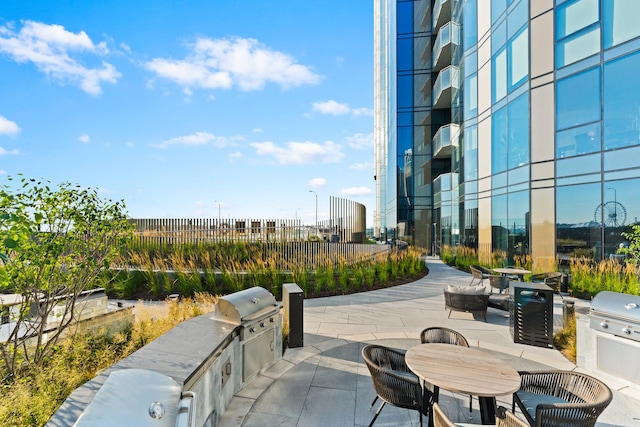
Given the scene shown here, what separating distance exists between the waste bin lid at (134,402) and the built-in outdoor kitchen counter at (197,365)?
55 mm

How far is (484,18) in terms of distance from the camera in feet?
51.9

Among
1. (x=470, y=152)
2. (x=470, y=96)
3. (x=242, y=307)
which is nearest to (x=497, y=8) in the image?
(x=470, y=96)

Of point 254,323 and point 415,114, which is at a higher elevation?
point 415,114

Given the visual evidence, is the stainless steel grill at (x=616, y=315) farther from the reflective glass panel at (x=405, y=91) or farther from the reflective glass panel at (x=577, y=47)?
the reflective glass panel at (x=405, y=91)

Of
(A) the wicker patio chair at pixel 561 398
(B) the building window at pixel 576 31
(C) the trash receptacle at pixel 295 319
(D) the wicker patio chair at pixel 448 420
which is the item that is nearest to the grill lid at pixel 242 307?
(C) the trash receptacle at pixel 295 319

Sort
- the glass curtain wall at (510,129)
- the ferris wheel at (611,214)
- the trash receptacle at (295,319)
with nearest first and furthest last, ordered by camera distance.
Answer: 1. the trash receptacle at (295,319)
2. the ferris wheel at (611,214)
3. the glass curtain wall at (510,129)

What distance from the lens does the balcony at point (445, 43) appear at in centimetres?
1939

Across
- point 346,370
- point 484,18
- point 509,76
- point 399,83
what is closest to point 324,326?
point 346,370

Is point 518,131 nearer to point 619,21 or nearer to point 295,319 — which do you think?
point 619,21

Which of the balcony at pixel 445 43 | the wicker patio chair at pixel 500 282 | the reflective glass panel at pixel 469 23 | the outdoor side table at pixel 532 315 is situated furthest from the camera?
the balcony at pixel 445 43

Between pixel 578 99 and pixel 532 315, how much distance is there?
9304 millimetres

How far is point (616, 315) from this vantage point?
13.7 feet

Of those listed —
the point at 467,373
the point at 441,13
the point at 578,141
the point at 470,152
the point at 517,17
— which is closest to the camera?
the point at 467,373

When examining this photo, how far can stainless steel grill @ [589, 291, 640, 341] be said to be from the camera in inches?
159
